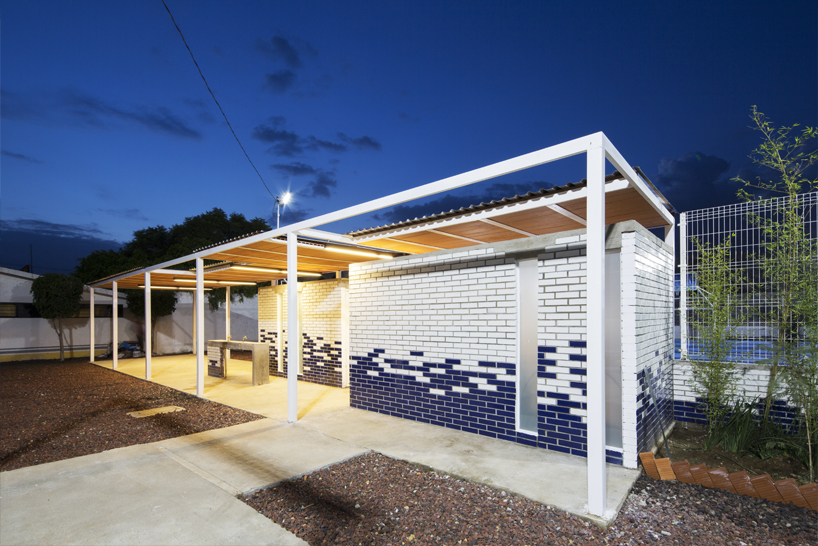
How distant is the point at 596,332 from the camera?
9.71 ft

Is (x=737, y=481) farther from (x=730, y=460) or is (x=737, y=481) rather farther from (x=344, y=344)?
(x=344, y=344)

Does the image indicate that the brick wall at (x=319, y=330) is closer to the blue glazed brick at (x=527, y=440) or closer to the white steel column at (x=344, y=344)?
the white steel column at (x=344, y=344)

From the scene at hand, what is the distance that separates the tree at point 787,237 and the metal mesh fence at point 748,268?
1 centimetres

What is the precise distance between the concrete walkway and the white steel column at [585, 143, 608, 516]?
12.5 inches

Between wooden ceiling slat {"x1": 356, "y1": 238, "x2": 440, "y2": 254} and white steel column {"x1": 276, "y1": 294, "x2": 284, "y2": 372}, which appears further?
white steel column {"x1": 276, "y1": 294, "x2": 284, "y2": 372}

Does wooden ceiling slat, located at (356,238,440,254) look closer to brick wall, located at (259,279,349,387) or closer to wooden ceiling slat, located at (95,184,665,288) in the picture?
wooden ceiling slat, located at (95,184,665,288)

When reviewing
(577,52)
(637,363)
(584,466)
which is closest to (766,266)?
(637,363)

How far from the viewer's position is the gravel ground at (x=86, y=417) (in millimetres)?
5137

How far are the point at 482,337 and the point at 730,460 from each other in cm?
297

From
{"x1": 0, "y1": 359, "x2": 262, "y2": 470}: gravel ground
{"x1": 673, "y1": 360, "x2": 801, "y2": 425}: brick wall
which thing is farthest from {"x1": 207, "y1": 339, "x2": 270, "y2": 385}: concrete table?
{"x1": 673, "y1": 360, "x2": 801, "y2": 425}: brick wall

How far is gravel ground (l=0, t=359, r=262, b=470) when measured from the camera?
202 inches

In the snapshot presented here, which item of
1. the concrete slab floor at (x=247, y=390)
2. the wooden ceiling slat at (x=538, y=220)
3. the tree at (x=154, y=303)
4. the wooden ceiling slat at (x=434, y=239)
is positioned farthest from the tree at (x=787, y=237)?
the tree at (x=154, y=303)

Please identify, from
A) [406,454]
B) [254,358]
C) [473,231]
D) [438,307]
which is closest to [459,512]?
[406,454]

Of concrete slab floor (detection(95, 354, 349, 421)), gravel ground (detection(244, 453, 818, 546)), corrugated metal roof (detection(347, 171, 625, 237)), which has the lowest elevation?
concrete slab floor (detection(95, 354, 349, 421))
